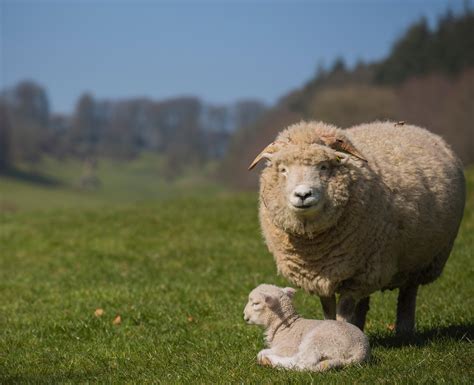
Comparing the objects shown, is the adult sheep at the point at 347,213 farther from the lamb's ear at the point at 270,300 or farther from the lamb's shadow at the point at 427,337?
the lamb's ear at the point at 270,300

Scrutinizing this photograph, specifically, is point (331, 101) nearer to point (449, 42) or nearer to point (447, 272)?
point (449, 42)

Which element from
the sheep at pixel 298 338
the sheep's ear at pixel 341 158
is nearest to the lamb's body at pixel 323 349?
the sheep at pixel 298 338

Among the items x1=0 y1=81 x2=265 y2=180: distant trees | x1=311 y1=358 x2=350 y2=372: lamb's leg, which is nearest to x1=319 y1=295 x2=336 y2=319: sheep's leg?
x1=311 y1=358 x2=350 y2=372: lamb's leg

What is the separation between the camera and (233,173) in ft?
378

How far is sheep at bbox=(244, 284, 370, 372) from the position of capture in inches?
243

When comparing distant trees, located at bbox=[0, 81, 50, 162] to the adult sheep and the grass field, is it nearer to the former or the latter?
the grass field

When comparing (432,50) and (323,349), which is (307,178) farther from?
(432,50)

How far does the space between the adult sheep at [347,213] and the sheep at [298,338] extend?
0.62m

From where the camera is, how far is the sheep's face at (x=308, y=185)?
6.75 meters

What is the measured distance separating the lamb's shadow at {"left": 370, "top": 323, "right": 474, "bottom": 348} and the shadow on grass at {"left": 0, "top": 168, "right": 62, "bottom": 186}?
376ft

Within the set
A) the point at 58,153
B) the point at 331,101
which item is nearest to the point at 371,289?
the point at 331,101

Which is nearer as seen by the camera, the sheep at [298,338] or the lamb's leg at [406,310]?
the sheep at [298,338]

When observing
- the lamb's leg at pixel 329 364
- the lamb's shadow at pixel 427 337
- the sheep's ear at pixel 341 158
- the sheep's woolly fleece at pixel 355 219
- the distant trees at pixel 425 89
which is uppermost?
the distant trees at pixel 425 89

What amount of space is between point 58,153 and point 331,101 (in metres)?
101
